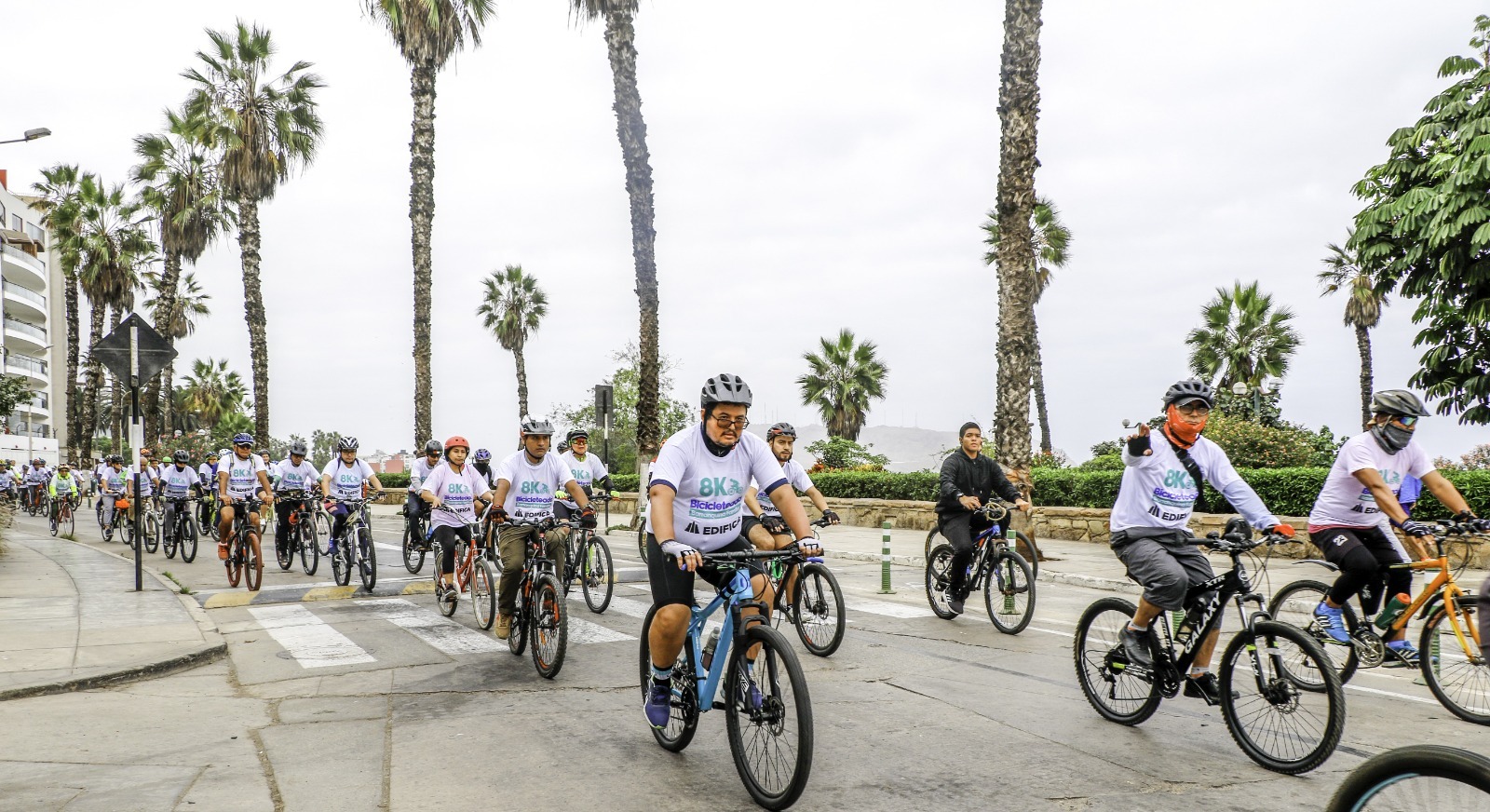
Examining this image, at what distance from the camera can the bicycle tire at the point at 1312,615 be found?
6523mm

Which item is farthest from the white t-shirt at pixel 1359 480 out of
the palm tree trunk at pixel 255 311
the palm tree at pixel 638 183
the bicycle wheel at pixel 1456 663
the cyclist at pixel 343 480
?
the palm tree trunk at pixel 255 311

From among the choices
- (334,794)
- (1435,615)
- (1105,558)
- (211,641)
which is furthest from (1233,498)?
(1105,558)

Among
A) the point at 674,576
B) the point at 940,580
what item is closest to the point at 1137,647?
the point at 674,576

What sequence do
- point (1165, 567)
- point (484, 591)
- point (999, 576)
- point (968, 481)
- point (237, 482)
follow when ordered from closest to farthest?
point (1165, 567) → point (999, 576) → point (484, 591) → point (968, 481) → point (237, 482)

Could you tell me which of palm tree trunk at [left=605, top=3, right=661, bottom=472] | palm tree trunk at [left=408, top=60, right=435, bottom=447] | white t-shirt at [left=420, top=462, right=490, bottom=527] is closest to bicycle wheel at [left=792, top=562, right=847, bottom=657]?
white t-shirt at [left=420, top=462, right=490, bottom=527]

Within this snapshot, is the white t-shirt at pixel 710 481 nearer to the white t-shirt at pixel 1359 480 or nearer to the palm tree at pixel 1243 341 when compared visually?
the white t-shirt at pixel 1359 480

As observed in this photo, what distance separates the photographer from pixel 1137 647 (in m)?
5.72

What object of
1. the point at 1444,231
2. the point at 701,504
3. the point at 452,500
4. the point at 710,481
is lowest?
the point at 452,500

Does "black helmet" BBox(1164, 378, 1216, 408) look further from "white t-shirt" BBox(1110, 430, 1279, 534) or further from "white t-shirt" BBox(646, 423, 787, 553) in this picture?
"white t-shirt" BBox(646, 423, 787, 553)

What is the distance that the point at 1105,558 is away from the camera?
1642cm

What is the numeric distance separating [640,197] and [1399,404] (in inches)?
693

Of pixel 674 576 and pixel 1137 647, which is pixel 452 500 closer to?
pixel 674 576

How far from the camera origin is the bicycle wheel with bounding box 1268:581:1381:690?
6.52m

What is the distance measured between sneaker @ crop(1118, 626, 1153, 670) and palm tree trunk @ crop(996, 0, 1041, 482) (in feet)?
33.7
